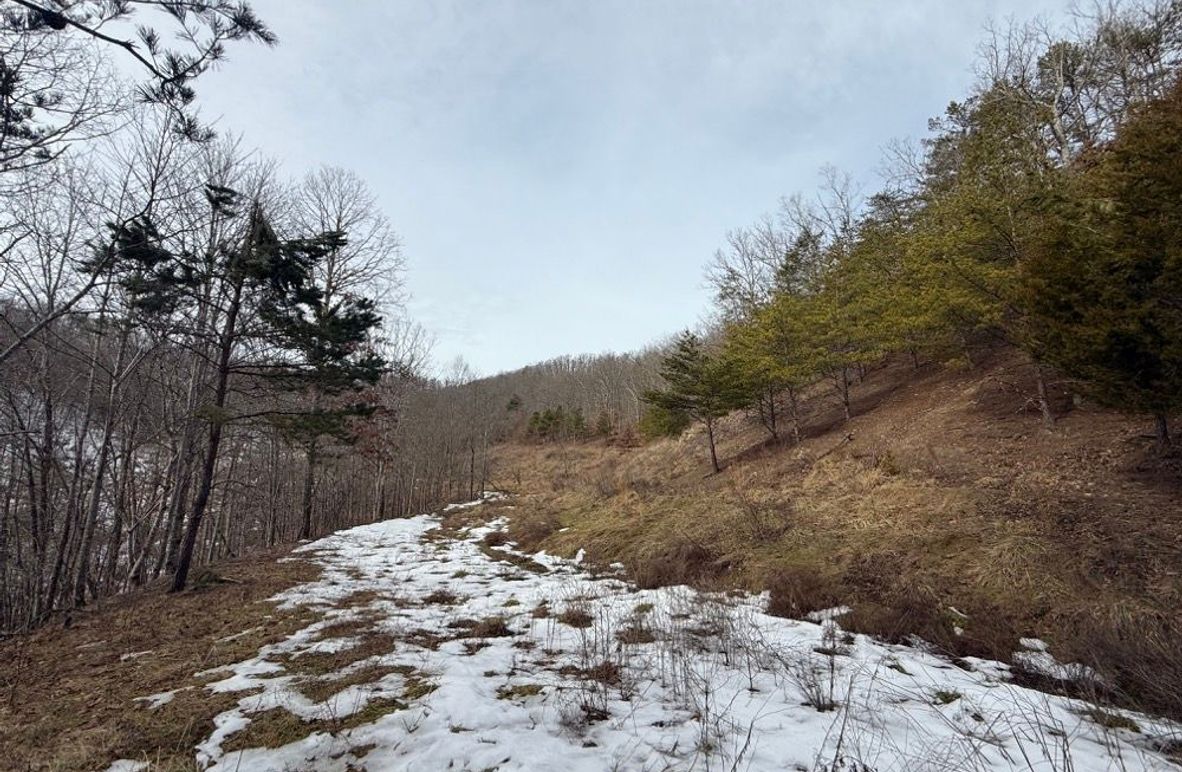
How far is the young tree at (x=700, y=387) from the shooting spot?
1476 centimetres

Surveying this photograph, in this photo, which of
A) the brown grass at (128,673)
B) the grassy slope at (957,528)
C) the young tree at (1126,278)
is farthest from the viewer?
the young tree at (1126,278)

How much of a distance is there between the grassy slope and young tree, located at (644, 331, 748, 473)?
2.08 m

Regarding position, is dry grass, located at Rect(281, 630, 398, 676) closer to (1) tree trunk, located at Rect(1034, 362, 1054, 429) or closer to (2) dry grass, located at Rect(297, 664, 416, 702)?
(2) dry grass, located at Rect(297, 664, 416, 702)

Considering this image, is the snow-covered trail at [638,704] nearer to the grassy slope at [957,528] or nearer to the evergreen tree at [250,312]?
the grassy slope at [957,528]

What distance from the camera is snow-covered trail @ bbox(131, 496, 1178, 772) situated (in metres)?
2.64

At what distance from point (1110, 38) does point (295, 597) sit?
79.4 feet

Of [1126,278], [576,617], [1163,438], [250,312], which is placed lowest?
[576,617]

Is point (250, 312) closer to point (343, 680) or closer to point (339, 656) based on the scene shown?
point (339, 656)

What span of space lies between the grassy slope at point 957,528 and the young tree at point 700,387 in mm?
2079

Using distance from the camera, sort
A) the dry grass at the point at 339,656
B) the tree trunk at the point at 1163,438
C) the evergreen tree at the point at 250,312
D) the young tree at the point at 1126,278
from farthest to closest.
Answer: the evergreen tree at the point at 250,312 → the tree trunk at the point at 1163,438 → the young tree at the point at 1126,278 → the dry grass at the point at 339,656

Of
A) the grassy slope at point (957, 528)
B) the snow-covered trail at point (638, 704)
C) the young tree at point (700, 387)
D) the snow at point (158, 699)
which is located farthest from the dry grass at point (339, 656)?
the young tree at point (700, 387)

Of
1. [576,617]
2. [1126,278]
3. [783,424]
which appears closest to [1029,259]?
[1126,278]

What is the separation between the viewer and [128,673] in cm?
450

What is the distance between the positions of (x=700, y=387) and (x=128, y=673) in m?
13.0
